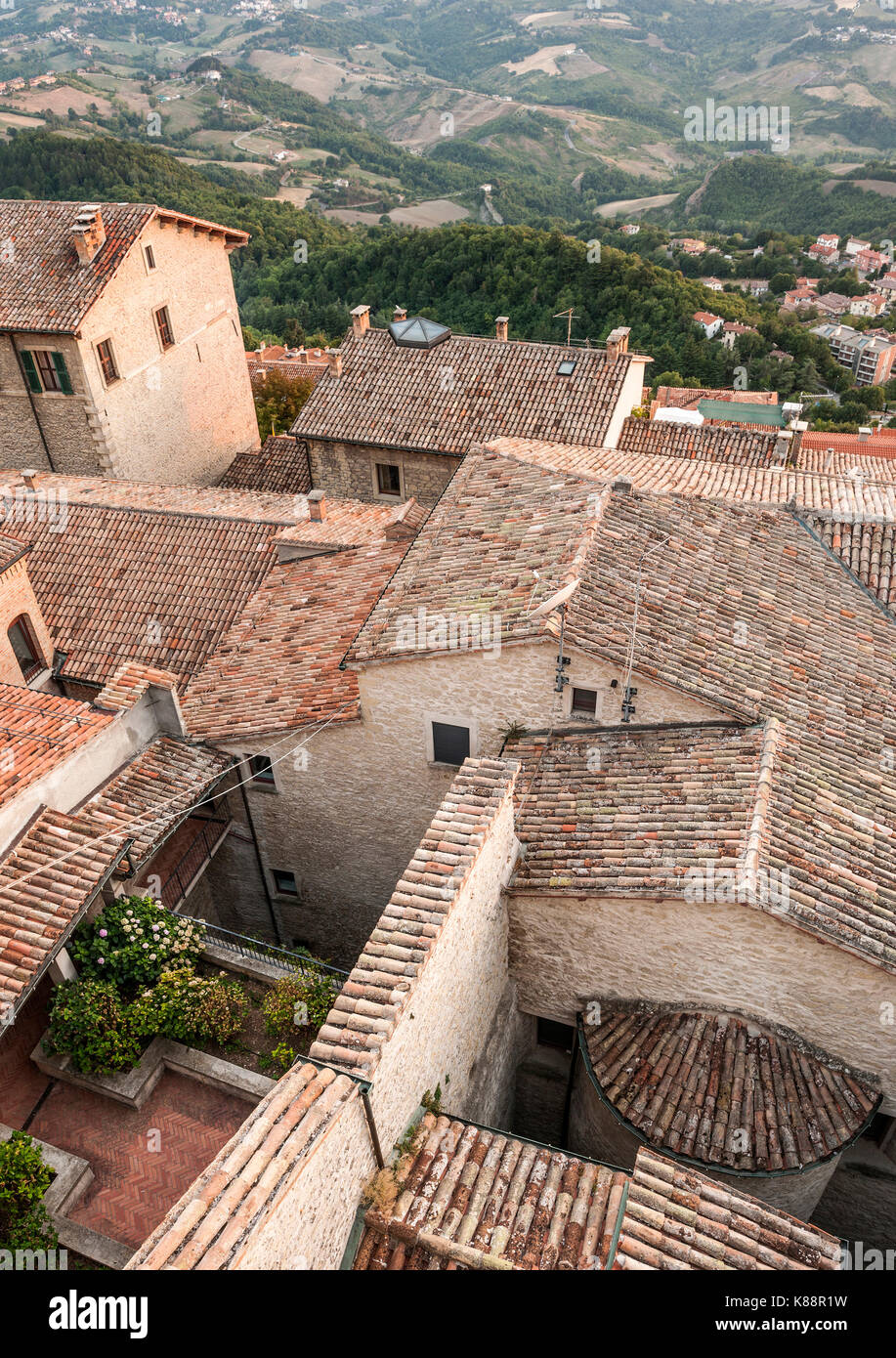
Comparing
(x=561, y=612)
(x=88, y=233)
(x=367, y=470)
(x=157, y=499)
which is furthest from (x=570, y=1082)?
(x=88, y=233)

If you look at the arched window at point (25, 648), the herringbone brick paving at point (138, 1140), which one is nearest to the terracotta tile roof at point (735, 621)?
the herringbone brick paving at point (138, 1140)

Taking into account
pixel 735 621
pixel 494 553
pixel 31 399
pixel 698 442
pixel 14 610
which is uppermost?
pixel 494 553

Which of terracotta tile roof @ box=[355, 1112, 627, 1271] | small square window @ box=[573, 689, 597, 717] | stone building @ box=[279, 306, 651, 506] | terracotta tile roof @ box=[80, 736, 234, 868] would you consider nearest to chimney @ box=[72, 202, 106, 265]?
stone building @ box=[279, 306, 651, 506]

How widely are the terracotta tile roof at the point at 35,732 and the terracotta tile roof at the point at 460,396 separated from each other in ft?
50.7

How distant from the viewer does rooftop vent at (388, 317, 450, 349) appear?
29875 mm

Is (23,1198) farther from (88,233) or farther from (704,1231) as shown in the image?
(88,233)

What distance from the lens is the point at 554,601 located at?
13094mm

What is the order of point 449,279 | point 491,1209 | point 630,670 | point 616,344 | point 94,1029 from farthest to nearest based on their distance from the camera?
point 449,279
point 616,344
point 630,670
point 94,1029
point 491,1209

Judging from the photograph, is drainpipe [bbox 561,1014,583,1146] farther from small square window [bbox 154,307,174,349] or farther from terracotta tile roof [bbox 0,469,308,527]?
small square window [bbox 154,307,174,349]

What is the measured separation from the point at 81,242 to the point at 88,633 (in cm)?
1348

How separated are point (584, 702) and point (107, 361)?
68.0ft

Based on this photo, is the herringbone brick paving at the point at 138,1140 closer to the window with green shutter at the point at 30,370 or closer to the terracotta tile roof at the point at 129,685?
the terracotta tile roof at the point at 129,685

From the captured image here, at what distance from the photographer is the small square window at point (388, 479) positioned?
1117 inches

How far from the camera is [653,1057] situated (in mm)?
11945
